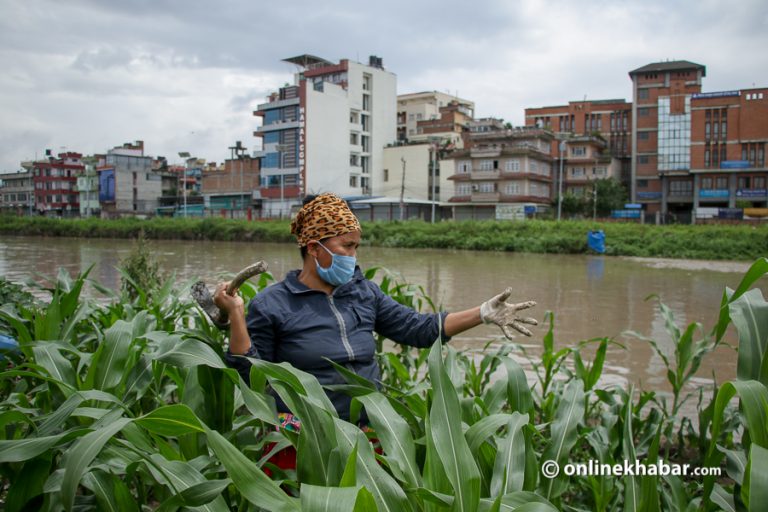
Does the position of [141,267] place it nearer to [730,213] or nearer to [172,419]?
[172,419]

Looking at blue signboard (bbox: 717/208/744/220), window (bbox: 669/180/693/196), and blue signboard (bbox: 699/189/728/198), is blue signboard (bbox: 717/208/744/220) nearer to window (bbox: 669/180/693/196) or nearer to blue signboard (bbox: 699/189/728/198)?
blue signboard (bbox: 699/189/728/198)

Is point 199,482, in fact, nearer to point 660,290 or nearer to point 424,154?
point 660,290

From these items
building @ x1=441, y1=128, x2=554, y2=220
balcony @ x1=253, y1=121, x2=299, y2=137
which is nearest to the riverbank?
building @ x1=441, y1=128, x2=554, y2=220

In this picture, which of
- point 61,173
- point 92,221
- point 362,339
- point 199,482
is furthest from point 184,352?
point 61,173

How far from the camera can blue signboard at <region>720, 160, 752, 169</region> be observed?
43.2m

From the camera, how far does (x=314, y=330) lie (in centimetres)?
221

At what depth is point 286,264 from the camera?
67.5ft

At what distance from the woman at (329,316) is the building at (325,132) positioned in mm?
44943

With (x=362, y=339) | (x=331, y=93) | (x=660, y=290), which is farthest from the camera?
(x=331, y=93)

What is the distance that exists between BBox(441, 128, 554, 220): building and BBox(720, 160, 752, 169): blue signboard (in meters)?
12.0

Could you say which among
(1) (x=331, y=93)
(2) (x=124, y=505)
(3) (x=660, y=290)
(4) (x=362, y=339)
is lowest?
(3) (x=660, y=290)

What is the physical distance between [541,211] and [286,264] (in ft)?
98.1

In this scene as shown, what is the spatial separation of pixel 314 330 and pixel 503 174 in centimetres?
4480

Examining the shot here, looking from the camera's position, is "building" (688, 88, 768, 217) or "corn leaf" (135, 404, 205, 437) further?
"building" (688, 88, 768, 217)
